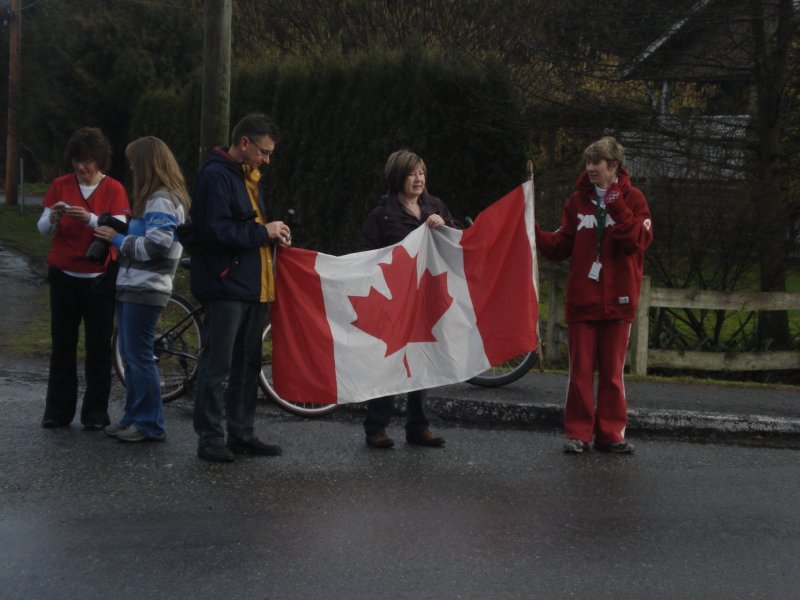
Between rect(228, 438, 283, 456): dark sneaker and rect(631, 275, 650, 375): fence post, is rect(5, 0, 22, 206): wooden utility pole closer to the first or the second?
rect(631, 275, 650, 375): fence post

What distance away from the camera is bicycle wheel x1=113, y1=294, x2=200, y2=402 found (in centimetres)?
814

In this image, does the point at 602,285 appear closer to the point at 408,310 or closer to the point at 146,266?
the point at 408,310

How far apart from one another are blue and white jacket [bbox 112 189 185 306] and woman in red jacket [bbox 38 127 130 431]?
10.8 inches

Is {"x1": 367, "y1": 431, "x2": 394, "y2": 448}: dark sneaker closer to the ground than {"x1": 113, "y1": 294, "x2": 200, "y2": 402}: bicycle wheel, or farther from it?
closer to the ground

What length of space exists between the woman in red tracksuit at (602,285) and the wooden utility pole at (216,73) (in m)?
5.17

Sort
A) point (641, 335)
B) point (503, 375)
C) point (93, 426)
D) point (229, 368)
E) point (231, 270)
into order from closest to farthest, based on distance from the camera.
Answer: point (231, 270) → point (229, 368) → point (93, 426) → point (503, 375) → point (641, 335)

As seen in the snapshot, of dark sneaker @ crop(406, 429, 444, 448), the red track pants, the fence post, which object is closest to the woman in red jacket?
dark sneaker @ crop(406, 429, 444, 448)

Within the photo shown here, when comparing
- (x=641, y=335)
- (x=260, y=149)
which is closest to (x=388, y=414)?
(x=260, y=149)

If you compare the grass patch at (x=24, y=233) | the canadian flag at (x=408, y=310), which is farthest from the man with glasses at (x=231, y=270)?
the grass patch at (x=24, y=233)

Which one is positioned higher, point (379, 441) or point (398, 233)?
point (398, 233)

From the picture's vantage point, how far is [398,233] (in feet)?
Result: 23.3

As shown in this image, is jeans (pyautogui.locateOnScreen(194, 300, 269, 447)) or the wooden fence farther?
the wooden fence

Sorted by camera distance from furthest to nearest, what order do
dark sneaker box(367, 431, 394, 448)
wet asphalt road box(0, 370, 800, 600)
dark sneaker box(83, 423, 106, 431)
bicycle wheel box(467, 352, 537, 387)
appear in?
1. bicycle wheel box(467, 352, 537, 387)
2. dark sneaker box(83, 423, 106, 431)
3. dark sneaker box(367, 431, 394, 448)
4. wet asphalt road box(0, 370, 800, 600)

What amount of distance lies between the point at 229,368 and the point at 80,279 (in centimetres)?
124
